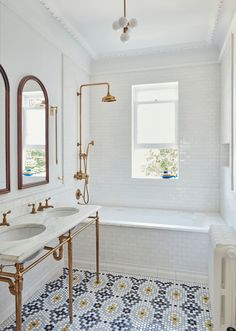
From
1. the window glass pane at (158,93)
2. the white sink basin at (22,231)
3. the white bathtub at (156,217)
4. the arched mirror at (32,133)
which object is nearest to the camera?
the white sink basin at (22,231)

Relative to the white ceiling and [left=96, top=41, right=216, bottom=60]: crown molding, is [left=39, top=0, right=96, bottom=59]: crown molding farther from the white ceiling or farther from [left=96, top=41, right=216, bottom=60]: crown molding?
[left=96, top=41, right=216, bottom=60]: crown molding

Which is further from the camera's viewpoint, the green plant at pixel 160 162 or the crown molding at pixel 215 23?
the green plant at pixel 160 162

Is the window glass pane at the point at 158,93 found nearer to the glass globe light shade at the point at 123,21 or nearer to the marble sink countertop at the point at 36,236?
the glass globe light shade at the point at 123,21

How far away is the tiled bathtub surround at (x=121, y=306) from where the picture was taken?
2008 millimetres

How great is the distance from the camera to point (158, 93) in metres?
3.77

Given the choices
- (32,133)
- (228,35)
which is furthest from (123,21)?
(228,35)

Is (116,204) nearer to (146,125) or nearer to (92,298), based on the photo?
(146,125)

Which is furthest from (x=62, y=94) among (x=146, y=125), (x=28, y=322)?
(x=28, y=322)

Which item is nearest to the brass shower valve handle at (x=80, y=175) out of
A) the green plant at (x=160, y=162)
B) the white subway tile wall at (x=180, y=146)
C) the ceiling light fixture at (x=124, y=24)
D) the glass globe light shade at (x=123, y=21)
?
the white subway tile wall at (x=180, y=146)

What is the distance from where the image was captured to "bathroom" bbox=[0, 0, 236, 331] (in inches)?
79.7

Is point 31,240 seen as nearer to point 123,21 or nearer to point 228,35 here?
point 123,21

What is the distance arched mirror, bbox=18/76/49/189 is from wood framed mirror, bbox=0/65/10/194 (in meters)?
0.13

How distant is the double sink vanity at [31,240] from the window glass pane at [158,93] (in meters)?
2.05

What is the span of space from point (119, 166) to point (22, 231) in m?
2.12
